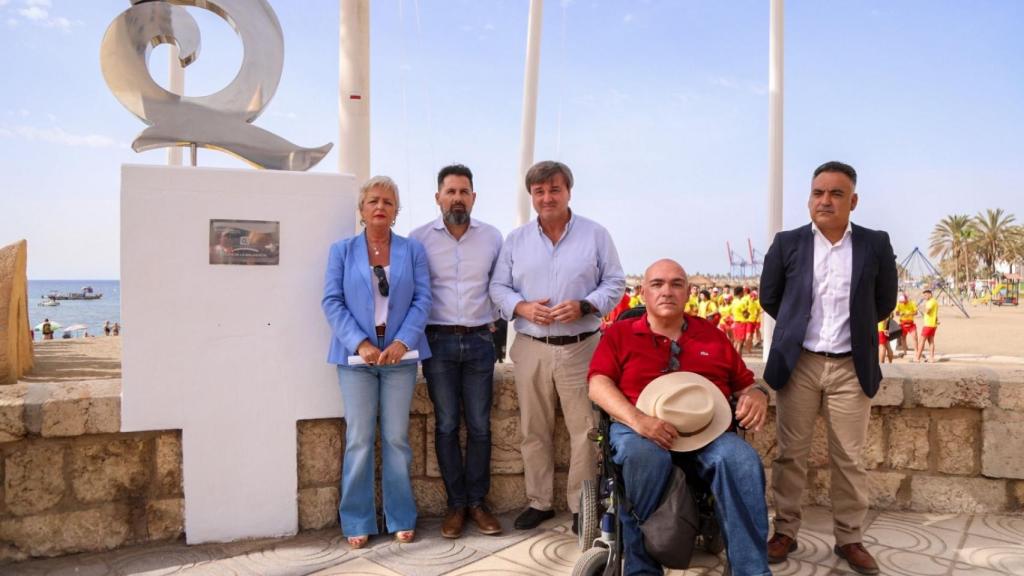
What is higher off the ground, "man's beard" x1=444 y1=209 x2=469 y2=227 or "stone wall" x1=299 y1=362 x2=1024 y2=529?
"man's beard" x1=444 y1=209 x2=469 y2=227

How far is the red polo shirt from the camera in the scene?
241 centimetres

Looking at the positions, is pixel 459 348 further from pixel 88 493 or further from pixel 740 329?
pixel 740 329

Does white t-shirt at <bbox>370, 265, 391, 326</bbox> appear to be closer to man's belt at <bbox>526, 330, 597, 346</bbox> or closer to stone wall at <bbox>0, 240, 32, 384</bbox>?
man's belt at <bbox>526, 330, 597, 346</bbox>

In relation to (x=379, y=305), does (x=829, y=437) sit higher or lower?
lower

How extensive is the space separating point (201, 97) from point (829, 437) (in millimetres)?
3350

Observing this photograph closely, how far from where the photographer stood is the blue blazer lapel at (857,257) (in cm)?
259

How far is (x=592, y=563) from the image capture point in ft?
7.04

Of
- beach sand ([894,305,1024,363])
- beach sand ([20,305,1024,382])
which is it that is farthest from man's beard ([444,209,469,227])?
beach sand ([894,305,1024,363])

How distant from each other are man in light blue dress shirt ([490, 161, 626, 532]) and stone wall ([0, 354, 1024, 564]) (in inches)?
10.6

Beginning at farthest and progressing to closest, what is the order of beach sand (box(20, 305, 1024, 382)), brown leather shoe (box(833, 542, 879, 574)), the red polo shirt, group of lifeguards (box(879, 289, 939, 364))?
1. group of lifeguards (box(879, 289, 939, 364))
2. beach sand (box(20, 305, 1024, 382))
3. brown leather shoe (box(833, 542, 879, 574))
4. the red polo shirt

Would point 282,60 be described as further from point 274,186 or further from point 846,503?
point 846,503

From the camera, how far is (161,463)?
2.78 m

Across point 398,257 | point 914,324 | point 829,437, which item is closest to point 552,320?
point 398,257

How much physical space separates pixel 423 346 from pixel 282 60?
1.67 m
